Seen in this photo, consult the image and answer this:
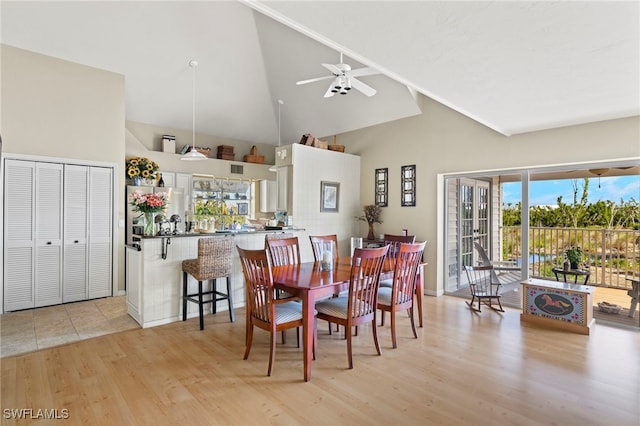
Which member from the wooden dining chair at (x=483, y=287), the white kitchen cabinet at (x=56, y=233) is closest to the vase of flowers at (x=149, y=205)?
the white kitchen cabinet at (x=56, y=233)

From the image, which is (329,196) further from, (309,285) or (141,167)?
(309,285)

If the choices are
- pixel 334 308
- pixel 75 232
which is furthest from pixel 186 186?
pixel 334 308

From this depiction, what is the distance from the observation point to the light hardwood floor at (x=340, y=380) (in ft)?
7.20

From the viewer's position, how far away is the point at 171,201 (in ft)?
20.6

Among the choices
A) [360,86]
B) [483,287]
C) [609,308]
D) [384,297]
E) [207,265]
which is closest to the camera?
[384,297]

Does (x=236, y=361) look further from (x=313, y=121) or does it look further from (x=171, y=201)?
(x=313, y=121)

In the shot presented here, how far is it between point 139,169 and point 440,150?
5214mm

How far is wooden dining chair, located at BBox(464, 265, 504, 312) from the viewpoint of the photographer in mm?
4570

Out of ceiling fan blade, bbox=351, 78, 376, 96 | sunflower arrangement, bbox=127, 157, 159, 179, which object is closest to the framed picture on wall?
ceiling fan blade, bbox=351, 78, 376, 96

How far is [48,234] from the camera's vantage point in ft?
15.0

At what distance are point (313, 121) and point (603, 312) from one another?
5779mm

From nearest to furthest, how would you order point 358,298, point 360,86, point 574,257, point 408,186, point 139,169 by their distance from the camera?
point 358,298, point 360,86, point 574,257, point 139,169, point 408,186

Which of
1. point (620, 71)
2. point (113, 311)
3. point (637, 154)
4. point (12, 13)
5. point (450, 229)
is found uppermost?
point (12, 13)

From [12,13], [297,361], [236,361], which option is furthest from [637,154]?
[12,13]
